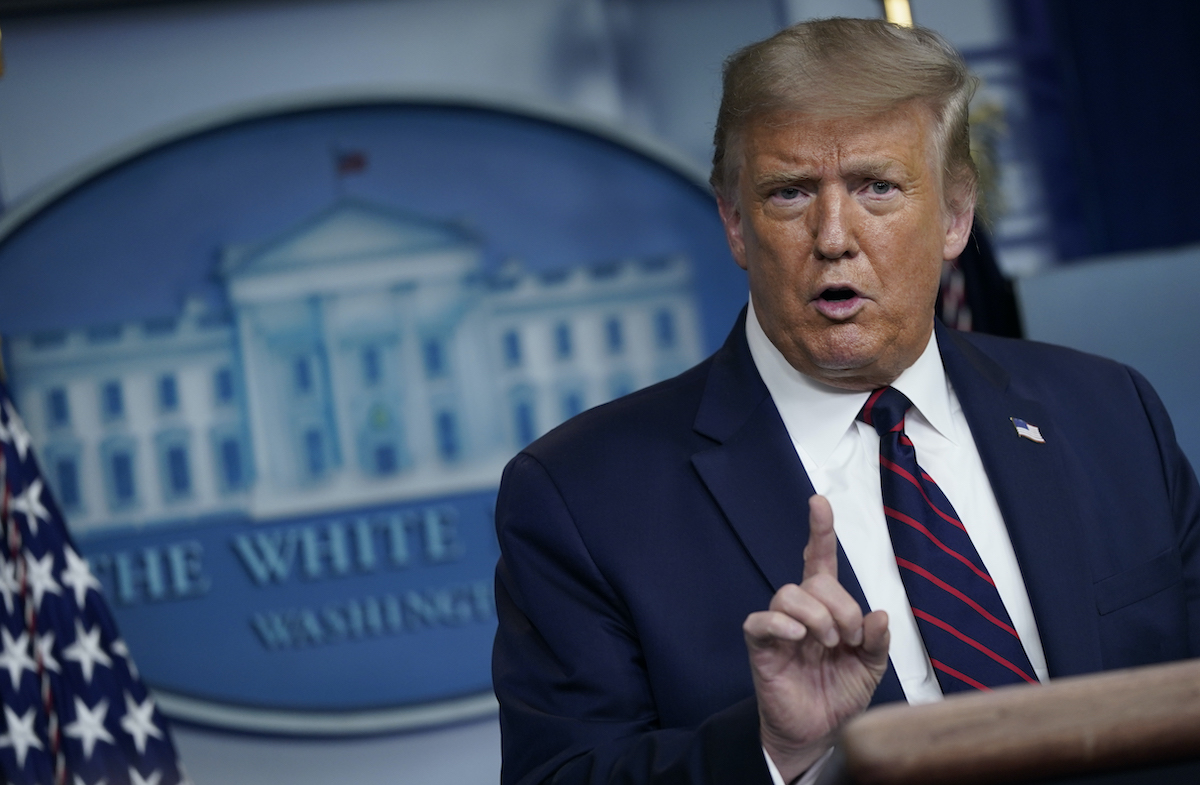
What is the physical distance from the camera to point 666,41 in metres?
3.28

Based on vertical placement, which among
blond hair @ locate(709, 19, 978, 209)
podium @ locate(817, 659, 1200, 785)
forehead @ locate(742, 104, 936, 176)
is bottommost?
podium @ locate(817, 659, 1200, 785)

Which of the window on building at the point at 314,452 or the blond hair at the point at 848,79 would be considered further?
the window on building at the point at 314,452

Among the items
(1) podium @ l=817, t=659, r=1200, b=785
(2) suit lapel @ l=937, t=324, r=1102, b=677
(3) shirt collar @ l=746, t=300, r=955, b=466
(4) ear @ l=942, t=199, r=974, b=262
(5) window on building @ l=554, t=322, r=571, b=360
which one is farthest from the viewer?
(5) window on building @ l=554, t=322, r=571, b=360

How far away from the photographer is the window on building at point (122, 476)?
304 centimetres

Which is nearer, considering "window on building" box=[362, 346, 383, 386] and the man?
the man

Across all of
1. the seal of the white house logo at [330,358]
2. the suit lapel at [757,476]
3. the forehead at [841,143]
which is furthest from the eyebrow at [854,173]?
the seal of the white house logo at [330,358]

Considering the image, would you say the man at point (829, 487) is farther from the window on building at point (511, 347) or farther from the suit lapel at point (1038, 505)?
the window on building at point (511, 347)

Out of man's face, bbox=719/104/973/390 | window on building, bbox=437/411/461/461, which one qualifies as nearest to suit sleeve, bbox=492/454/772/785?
man's face, bbox=719/104/973/390

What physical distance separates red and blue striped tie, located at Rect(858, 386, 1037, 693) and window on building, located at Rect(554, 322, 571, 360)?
188 centimetres

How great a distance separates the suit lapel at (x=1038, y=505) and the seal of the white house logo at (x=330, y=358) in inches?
67.5

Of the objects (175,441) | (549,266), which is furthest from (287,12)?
(175,441)

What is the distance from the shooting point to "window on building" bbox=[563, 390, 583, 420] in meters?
3.21

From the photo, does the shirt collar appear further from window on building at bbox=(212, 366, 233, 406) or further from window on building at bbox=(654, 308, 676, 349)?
window on building at bbox=(212, 366, 233, 406)

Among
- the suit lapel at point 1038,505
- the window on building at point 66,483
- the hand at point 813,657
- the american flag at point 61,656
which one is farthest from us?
the window on building at point 66,483
